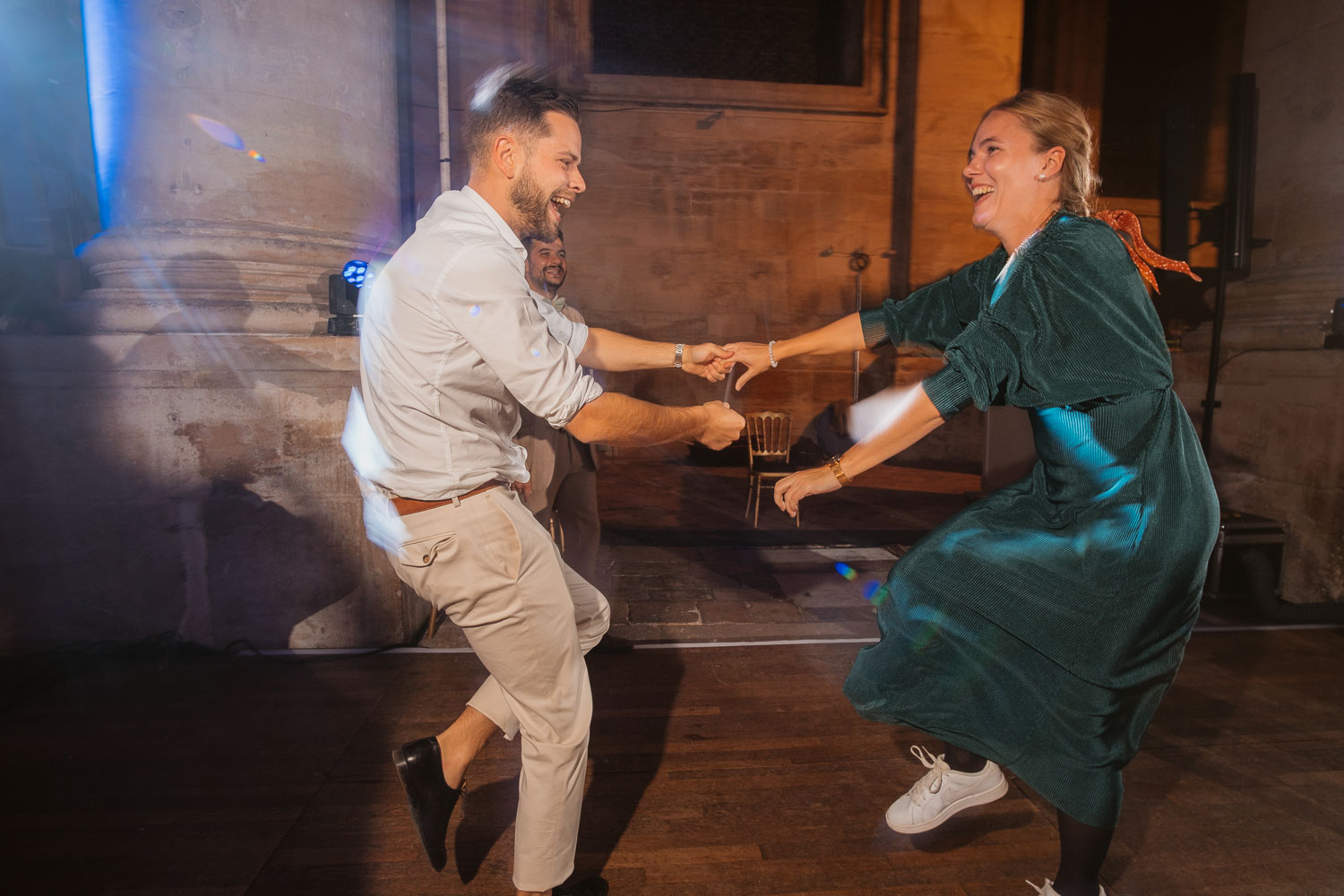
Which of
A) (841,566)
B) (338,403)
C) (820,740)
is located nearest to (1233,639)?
(841,566)

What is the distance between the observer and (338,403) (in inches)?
127

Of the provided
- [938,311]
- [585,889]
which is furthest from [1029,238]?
[585,889]

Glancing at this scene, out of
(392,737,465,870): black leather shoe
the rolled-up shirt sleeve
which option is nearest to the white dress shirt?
the rolled-up shirt sleeve

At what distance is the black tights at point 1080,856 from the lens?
164 cm

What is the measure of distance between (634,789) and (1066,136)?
2.19 metres

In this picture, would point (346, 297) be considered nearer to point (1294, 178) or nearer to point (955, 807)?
point (955, 807)

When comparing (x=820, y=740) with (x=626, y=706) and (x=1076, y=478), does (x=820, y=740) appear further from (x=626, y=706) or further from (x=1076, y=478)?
(x=1076, y=478)

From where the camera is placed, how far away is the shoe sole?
203cm

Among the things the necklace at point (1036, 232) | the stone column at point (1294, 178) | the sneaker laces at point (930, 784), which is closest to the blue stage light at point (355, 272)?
the necklace at point (1036, 232)

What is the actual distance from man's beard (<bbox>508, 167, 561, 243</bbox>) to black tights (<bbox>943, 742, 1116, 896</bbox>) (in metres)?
1.81

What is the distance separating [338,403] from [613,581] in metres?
1.97

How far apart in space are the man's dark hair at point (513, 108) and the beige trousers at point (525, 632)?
805 mm

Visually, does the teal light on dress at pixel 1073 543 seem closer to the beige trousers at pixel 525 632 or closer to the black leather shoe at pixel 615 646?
the beige trousers at pixel 525 632

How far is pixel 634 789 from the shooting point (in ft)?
7.58
